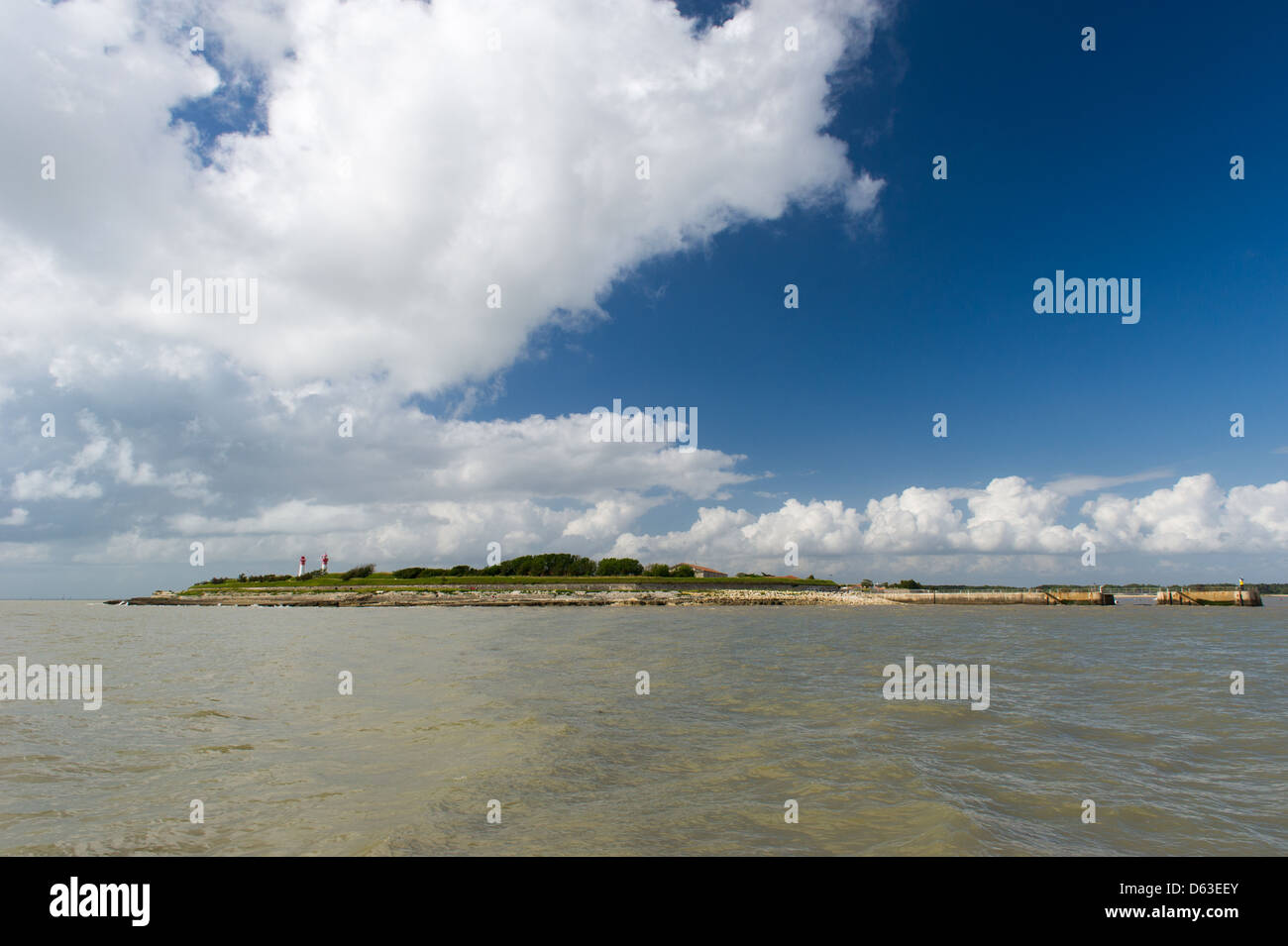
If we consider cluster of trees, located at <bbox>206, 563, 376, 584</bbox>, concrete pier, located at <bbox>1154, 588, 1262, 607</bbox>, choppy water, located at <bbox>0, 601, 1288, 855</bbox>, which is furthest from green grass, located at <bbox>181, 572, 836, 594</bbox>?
choppy water, located at <bbox>0, 601, 1288, 855</bbox>

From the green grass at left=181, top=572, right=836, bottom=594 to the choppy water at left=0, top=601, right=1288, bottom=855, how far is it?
275 feet

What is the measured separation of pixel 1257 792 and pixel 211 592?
121357 millimetres

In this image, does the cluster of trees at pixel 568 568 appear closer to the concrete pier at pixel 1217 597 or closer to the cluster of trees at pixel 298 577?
the cluster of trees at pixel 298 577

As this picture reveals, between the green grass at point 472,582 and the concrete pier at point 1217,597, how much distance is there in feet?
176

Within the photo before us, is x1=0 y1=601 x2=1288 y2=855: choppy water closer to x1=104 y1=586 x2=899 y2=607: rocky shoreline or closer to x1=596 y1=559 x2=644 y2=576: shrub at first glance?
x1=104 y1=586 x2=899 y2=607: rocky shoreline

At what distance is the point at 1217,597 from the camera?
83.2 metres

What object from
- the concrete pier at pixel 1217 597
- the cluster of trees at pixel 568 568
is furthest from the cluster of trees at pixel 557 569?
the concrete pier at pixel 1217 597

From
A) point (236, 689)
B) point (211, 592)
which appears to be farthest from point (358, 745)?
point (211, 592)

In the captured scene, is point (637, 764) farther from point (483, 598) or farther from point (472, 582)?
point (472, 582)

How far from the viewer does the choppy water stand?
20.1 ft

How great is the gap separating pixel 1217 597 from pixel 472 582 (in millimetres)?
112732

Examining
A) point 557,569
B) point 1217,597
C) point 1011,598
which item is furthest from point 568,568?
point 1217,597

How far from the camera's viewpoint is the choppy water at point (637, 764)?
6137mm
